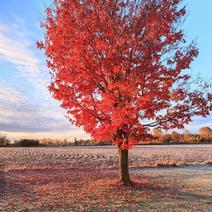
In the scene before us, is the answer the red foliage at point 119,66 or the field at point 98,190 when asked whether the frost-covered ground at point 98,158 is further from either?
the red foliage at point 119,66

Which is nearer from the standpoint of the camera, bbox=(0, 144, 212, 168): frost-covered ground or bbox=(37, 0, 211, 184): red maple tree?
bbox=(37, 0, 211, 184): red maple tree

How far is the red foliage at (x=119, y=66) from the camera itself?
16.3 m

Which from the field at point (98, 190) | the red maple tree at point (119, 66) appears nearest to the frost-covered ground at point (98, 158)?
the field at point (98, 190)

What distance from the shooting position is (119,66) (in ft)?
53.1

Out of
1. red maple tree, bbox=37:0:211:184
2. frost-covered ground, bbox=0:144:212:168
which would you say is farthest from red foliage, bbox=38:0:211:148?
frost-covered ground, bbox=0:144:212:168

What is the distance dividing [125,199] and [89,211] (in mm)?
2389

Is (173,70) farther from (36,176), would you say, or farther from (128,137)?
(36,176)

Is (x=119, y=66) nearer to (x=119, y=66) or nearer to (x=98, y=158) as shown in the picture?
(x=119, y=66)

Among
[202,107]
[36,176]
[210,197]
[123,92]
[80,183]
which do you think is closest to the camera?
[210,197]

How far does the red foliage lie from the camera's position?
53.4 ft

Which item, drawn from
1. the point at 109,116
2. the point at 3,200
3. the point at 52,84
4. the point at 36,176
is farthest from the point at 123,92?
the point at 36,176

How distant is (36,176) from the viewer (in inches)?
826

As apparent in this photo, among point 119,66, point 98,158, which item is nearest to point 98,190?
point 119,66

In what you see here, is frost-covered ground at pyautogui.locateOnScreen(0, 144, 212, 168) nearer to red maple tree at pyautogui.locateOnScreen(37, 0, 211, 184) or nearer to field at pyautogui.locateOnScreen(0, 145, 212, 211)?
field at pyautogui.locateOnScreen(0, 145, 212, 211)
